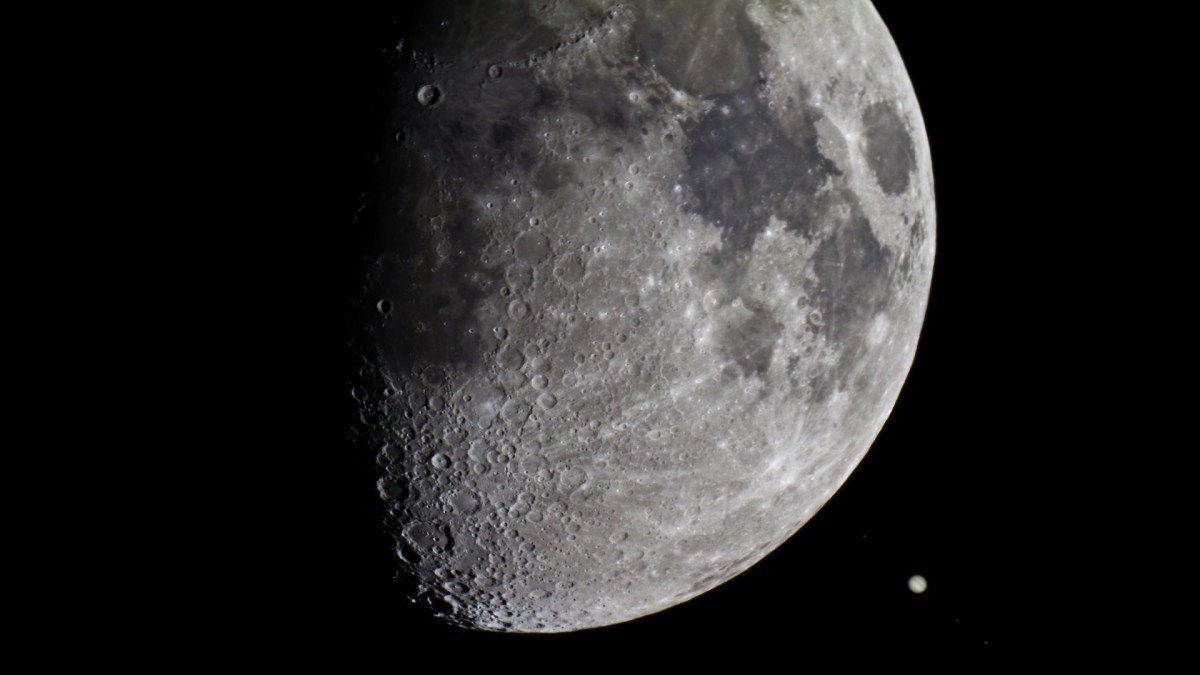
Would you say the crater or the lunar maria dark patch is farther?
the lunar maria dark patch

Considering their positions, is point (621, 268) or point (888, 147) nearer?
point (621, 268)

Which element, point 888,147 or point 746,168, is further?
point 888,147

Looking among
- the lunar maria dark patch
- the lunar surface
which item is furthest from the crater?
the lunar maria dark patch

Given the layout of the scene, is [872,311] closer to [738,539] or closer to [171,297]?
[738,539]

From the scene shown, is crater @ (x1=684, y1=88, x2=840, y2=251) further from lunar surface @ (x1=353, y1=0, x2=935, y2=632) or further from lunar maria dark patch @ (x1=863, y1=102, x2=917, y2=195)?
lunar maria dark patch @ (x1=863, y1=102, x2=917, y2=195)

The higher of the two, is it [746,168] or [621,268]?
[746,168]

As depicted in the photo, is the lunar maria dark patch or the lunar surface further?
the lunar maria dark patch

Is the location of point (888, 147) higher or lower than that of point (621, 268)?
higher

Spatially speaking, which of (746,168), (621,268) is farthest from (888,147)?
(621,268)

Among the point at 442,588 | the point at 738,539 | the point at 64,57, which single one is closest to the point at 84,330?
the point at 64,57

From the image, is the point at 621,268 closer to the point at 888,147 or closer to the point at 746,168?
the point at 746,168
